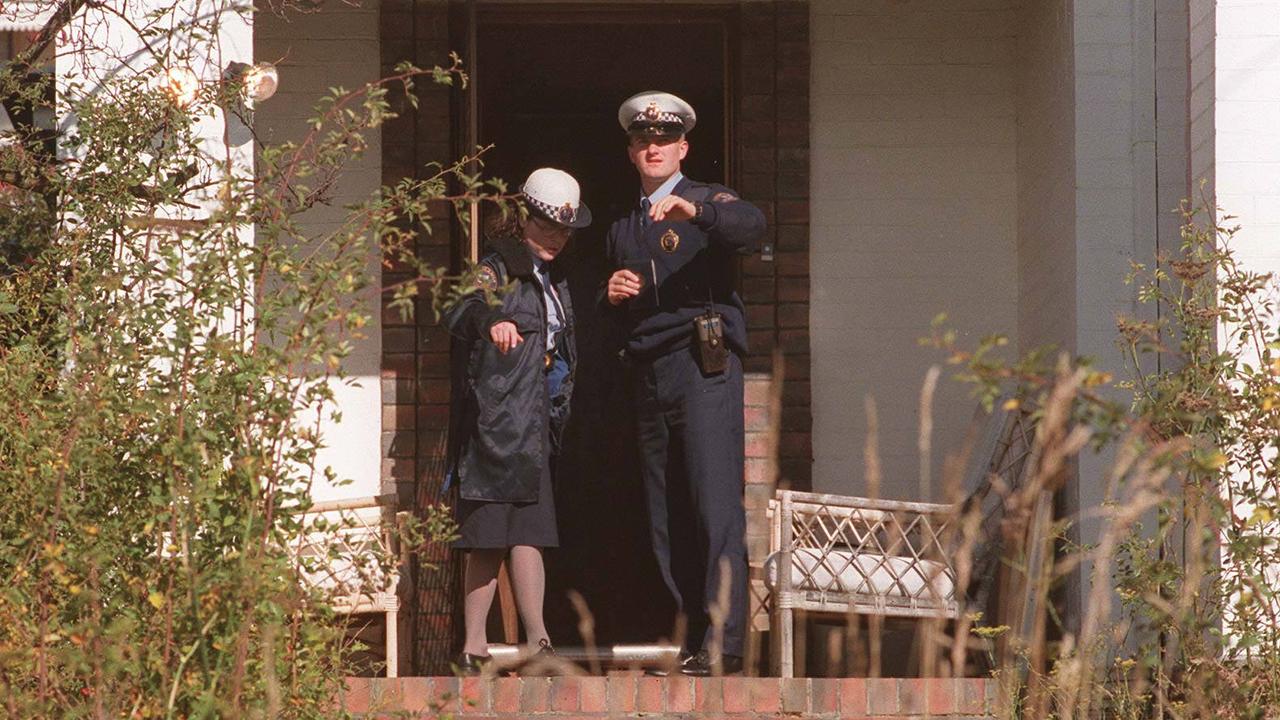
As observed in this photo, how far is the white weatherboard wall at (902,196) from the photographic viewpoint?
23.7ft

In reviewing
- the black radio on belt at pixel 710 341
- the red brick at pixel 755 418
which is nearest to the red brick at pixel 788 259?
the red brick at pixel 755 418

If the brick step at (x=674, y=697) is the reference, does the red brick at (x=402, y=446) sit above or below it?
above

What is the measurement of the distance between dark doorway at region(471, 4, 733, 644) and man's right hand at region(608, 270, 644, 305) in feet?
7.37

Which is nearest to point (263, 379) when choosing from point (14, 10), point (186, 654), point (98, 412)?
point (98, 412)

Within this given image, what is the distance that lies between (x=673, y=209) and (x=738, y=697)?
4.46 ft

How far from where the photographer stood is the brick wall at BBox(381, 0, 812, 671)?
23.1 feet

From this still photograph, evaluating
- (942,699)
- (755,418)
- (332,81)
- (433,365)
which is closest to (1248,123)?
(942,699)

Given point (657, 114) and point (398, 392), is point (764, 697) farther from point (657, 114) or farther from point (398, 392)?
point (398, 392)

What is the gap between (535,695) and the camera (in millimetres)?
5082

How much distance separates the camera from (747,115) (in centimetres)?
724

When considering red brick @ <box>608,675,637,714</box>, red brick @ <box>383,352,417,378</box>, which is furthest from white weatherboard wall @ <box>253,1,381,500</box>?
red brick @ <box>608,675,637,714</box>

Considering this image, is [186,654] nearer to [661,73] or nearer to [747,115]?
[747,115]

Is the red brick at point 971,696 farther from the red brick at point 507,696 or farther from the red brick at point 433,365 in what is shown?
the red brick at point 433,365

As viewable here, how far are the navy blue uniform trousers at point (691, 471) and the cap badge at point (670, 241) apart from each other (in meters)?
0.32
